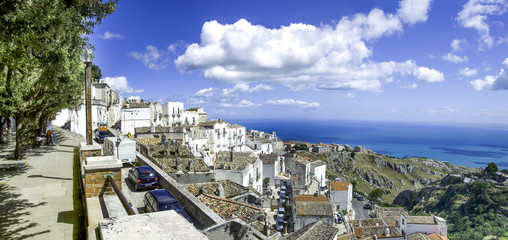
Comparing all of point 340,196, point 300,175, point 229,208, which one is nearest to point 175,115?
point 300,175

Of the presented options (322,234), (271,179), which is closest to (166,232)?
(322,234)

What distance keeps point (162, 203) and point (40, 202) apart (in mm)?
3711

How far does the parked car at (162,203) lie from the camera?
9180 mm

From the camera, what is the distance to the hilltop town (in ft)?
25.1

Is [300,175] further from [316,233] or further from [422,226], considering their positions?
Result: [316,233]

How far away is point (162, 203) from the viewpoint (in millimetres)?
9273

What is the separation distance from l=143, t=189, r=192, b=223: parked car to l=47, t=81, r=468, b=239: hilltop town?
0.37 meters

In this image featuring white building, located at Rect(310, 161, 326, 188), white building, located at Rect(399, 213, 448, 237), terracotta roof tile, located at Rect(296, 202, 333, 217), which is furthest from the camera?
white building, located at Rect(310, 161, 326, 188)

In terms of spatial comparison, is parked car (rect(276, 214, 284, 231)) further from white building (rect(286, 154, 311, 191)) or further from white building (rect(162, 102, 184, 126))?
white building (rect(162, 102, 184, 126))

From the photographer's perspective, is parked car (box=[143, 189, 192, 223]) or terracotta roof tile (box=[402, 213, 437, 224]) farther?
terracotta roof tile (box=[402, 213, 437, 224])

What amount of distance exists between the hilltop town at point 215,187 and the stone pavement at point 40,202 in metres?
0.92

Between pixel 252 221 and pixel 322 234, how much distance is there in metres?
12.1

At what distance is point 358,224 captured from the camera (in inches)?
1711

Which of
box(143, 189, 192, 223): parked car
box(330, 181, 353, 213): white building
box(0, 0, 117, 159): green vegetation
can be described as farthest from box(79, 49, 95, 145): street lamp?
box(330, 181, 353, 213): white building
